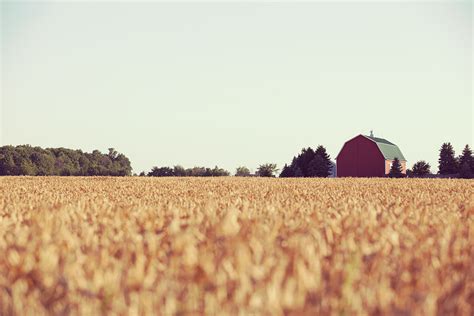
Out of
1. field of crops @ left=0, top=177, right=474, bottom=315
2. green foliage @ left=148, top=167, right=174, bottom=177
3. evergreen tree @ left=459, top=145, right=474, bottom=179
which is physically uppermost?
evergreen tree @ left=459, top=145, right=474, bottom=179

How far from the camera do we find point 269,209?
17.4ft

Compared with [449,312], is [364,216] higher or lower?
higher

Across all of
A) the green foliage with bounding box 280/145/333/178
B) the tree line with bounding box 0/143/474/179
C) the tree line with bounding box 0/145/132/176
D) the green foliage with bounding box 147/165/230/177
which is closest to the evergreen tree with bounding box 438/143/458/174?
the tree line with bounding box 0/143/474/179

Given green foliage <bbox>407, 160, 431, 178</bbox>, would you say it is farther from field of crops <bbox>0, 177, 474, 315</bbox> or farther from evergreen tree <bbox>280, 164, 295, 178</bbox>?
field of crops <bbox>0, 177, 474, 315</bbox>

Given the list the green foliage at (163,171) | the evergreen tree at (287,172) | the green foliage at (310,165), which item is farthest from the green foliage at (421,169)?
the green foliage at (163,171)

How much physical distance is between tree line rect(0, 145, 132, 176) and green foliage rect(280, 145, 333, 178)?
71.3 ft

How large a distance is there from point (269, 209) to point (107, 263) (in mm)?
2606

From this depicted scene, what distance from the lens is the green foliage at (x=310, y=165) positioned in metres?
65.0

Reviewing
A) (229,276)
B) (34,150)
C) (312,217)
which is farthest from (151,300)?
(34,150)

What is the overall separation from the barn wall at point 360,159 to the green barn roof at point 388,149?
90 cm

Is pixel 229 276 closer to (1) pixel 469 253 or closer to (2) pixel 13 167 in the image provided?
(1) pixel 469 253

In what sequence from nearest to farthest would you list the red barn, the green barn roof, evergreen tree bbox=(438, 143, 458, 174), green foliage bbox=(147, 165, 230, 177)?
green foliage bbox=(147, 165, 230, 177) < the red barn < the green barn roof < evergreen tree bbox=(438, 143, 458, 174)

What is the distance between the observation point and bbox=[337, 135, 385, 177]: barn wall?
2675 inches

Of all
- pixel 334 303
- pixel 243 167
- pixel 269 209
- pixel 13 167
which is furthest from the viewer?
pixel 13 167
